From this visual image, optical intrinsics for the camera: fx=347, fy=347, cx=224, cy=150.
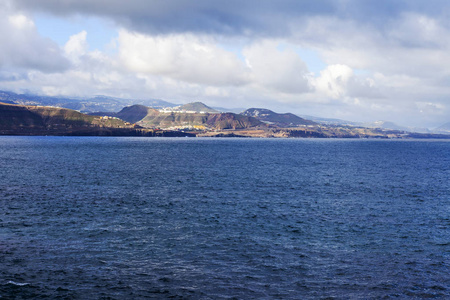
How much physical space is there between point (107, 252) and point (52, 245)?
22.6 feet

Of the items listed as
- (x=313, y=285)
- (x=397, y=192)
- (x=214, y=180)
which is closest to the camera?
(x=313, y=285)

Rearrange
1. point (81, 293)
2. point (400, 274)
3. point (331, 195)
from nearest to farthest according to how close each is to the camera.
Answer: point (81, 293)
point (400, 274)
point (331, 195)

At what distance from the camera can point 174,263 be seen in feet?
114

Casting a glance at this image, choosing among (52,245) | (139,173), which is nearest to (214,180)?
(139,173)

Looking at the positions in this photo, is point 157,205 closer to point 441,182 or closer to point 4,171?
point 4,171

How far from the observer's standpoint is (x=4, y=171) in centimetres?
10356

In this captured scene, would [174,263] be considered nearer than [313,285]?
No

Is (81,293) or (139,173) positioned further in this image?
(139,173)

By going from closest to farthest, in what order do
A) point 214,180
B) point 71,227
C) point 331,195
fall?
point 71,227 < point 331,195 < point 214,180

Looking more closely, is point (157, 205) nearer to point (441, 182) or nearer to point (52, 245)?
point (52, 245)

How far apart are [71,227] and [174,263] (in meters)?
18.9

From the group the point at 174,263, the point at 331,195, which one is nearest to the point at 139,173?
the point at 331,195

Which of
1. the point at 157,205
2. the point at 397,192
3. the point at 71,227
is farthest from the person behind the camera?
the point at 397,192

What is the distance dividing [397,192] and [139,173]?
72203 millimetres
